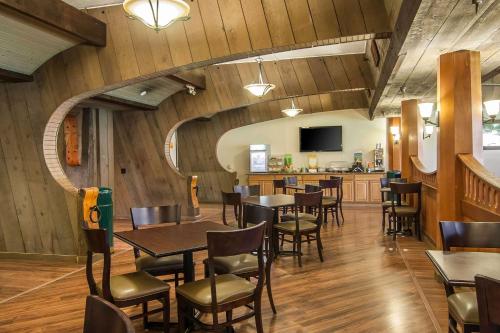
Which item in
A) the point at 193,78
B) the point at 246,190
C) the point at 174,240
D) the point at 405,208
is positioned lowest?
the point at 405,208

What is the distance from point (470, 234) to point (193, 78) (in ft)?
19.9

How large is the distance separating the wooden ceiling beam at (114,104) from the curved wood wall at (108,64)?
1828 mm

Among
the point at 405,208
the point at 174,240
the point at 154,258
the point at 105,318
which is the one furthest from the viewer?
the point at 405,208

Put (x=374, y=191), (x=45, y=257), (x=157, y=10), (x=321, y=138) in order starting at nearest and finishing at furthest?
(x=157, y=10) → (x=45, y=257) → (x=374, y=191) → (x=321, y=138)

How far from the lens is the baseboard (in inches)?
203

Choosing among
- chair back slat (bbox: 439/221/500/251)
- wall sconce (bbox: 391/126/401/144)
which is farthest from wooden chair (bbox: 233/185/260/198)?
wall sconce (bbox: 391/126/401/144)

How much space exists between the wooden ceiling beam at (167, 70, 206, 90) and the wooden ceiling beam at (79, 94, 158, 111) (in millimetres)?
1288

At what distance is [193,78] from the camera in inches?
299

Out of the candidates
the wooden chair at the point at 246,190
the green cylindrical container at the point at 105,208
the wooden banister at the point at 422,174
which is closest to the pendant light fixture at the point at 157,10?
the green cylindrical container at the point at 105,208

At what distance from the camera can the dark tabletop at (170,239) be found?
8.55 ft

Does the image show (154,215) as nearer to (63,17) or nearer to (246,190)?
(63,17)

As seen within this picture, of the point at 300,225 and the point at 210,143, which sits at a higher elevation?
the point at 210,143

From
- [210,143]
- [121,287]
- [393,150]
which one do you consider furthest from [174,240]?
[210,143]

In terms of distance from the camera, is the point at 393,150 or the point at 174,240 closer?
the point at 174,240
